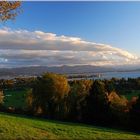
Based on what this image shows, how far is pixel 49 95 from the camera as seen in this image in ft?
271

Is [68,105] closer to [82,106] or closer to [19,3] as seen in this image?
[82,106]

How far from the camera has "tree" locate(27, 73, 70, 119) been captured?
3206 inches

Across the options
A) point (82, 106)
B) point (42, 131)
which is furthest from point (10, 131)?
point (82, 106)

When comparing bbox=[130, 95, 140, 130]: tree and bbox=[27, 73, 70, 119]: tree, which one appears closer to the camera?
bbox=[130, 95, 140, 130]: tree

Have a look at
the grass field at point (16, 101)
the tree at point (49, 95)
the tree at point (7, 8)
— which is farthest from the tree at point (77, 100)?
the tree at point (7, 8)

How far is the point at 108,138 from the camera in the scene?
1131 inches

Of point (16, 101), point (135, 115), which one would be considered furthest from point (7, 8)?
point (16, 101)

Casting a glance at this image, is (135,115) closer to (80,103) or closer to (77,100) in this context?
(80,103)

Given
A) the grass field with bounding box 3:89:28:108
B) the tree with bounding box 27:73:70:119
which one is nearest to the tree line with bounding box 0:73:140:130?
the tree with bounding box 27:73:70:119

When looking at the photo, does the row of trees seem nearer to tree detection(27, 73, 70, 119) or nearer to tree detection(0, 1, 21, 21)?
tree detection(27, 73, 70, 119)

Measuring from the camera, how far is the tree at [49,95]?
81.4 metres

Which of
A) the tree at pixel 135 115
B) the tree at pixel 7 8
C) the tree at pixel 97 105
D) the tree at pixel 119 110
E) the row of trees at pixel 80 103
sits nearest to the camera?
the tree at pixel 7 8

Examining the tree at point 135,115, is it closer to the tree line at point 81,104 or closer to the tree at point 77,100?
the tree line at point 81,104

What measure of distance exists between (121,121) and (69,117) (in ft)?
43.3
